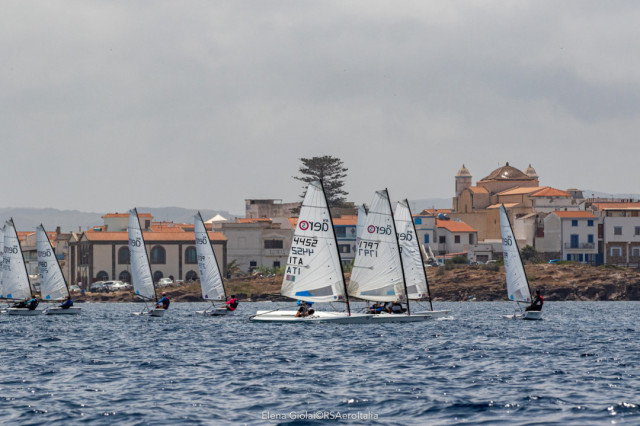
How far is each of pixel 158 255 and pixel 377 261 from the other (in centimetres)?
9513

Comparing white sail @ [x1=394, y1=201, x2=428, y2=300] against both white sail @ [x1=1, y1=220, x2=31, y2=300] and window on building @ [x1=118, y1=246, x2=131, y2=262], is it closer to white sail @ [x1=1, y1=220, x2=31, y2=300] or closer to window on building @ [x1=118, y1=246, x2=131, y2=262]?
white sail @ [x1=1, y1=220, x2=31, y2=300]

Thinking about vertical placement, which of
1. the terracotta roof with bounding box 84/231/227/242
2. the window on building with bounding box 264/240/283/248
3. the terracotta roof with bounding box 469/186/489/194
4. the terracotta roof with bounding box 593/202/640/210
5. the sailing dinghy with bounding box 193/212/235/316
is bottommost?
the sailing dinghy with bounding box 193/212/235/316

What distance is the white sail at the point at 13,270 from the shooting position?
79312 millimetres

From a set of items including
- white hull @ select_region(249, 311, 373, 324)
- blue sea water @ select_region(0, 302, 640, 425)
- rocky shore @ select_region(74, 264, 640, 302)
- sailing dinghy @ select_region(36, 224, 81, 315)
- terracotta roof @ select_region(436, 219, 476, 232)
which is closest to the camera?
blue sea water @ select_region(0, 302, 640, 425)

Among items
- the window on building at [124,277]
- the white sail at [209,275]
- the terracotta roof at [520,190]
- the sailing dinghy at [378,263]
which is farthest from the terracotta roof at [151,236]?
the sailing dinghy at [378,263]

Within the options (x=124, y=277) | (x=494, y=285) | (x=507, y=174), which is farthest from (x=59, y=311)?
(x=507, y=174)

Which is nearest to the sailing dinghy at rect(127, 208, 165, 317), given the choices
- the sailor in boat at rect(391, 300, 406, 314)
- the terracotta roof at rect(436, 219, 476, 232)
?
the sailor in boat at rect(391, 300, 406, 314)

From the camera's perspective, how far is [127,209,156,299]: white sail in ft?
250

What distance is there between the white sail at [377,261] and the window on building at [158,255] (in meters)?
94.1

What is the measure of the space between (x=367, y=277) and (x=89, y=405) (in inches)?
1260

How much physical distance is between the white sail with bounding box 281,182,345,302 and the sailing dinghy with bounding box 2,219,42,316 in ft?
102

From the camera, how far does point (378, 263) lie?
5856cm

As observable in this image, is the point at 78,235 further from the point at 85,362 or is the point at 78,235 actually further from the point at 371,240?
the point at 85,362

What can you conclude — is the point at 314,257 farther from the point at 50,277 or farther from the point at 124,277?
the point at 124,277
